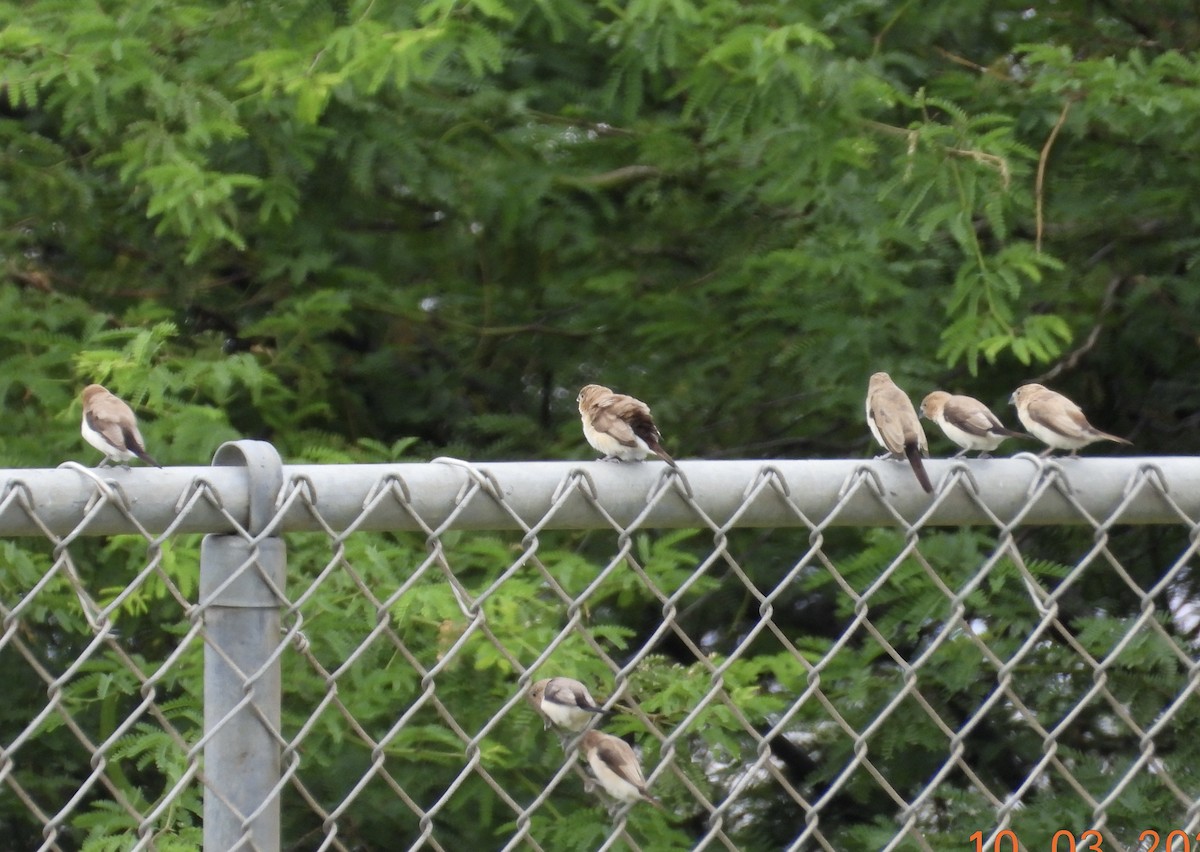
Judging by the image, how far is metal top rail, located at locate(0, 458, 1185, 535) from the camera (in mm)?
1521

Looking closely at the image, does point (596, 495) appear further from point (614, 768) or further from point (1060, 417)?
point (1060, 417)

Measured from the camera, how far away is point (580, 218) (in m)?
6.46

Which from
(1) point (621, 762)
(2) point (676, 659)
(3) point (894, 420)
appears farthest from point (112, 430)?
(2) point (676, 659)

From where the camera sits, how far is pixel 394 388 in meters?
6.97

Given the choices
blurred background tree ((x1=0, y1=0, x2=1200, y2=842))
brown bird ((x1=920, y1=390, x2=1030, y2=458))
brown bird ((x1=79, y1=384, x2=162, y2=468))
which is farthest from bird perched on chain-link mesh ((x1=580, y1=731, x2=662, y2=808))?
blurred background tree ((x1=0, y1=0, x2=1200, y2=842))

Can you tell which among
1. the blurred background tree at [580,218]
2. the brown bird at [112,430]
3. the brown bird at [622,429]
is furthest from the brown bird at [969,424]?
the brown bird at [112,430]

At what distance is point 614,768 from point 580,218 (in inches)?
170

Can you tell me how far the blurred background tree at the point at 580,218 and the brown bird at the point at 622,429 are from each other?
2006mm

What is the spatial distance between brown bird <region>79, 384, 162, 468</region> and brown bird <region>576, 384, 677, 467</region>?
1.22 metres

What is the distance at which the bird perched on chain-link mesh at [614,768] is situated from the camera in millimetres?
2117

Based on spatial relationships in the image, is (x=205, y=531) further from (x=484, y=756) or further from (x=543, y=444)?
(x=543, y=444)

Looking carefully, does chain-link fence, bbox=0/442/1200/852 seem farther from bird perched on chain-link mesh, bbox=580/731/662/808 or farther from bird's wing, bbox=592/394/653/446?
bird's wing, bbox=592/394/653/446

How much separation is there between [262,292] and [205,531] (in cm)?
518

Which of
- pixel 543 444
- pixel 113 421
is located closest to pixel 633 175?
pixel 543 444
